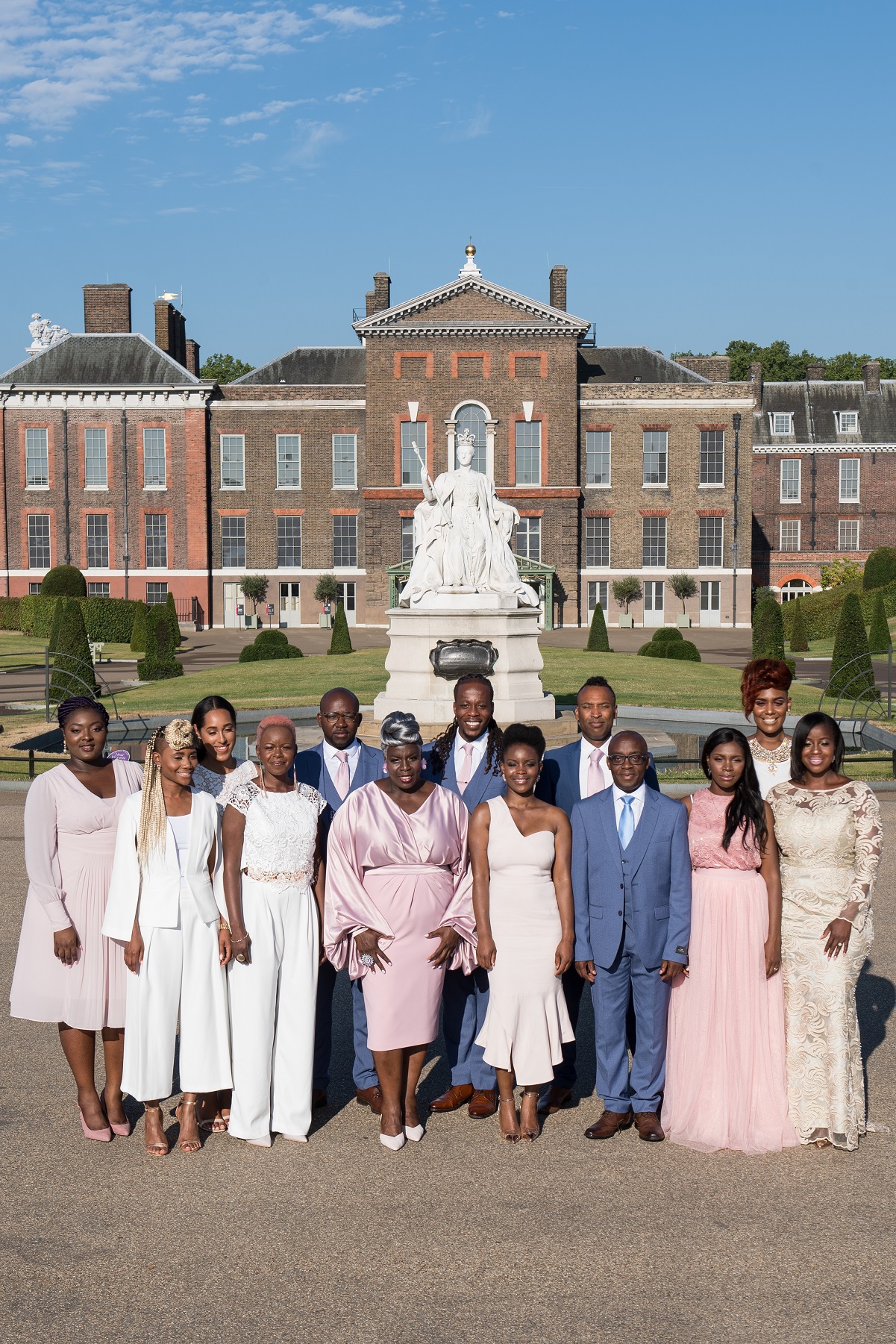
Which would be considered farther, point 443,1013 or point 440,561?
point 440,561

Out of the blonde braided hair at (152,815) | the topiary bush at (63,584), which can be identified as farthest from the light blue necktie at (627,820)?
the topiary bush at (63,584)

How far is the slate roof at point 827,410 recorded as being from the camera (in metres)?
61.2

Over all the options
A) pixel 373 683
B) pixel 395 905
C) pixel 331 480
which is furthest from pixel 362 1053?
pixel 331 480

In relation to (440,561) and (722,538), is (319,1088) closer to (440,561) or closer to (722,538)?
(440,561)

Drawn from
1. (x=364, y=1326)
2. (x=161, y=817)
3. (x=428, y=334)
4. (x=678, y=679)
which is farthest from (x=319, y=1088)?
(x=428, y=334)

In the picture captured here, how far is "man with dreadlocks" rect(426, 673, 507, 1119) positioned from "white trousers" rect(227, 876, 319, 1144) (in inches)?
27.9

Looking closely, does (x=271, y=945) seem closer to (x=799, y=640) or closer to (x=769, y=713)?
(x=769, y=713)

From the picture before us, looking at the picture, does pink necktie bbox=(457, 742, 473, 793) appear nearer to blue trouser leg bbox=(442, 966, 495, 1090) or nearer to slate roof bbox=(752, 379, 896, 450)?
blue trouser leg bbox=(442, 966, 495, 1090)

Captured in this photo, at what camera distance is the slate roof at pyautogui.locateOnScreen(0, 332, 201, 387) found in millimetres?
51969

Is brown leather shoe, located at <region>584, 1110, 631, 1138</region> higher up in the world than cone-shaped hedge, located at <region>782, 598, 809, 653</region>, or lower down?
lower down

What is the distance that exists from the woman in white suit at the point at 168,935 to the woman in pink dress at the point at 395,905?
54 cm

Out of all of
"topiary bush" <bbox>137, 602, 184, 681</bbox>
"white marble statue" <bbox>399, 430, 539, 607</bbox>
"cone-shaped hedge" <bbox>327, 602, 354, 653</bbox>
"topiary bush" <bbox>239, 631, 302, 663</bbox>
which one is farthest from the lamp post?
"white marble statue" <bbox>399, 430, 539, 607</bbox>

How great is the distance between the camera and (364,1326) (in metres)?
3.93

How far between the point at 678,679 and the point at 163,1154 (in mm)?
22327
